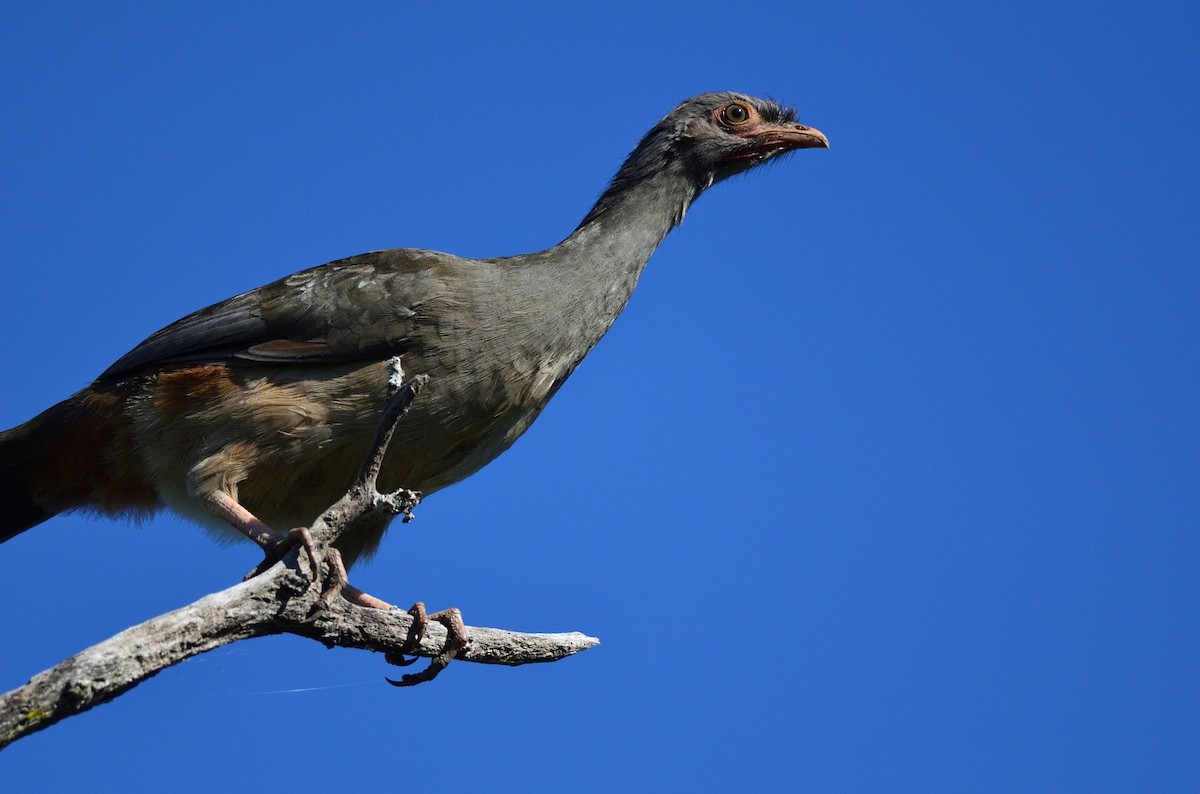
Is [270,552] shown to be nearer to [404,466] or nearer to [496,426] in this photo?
[404,466]

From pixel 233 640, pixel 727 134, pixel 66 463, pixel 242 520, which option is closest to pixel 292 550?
pixel 233 640

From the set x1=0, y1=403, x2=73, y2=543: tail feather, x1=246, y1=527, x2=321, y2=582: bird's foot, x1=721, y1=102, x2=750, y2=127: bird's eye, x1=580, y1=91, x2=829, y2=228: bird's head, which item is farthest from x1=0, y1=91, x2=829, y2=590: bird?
x1=721, y1=102, x2=750, y2=127: bird's eye

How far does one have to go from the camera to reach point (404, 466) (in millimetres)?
6059

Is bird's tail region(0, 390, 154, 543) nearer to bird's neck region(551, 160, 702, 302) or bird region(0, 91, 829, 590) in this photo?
bird region(0, 91, 829, 590)

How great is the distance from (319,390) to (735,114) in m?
3.27

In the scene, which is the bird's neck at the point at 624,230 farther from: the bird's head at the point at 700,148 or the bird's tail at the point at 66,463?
the bird's tail at the point at 66,463

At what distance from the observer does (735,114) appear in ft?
24.7

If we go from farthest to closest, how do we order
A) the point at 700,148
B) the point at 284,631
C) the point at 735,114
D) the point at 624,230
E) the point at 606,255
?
the point at 735,114 < the point at 700,148 < the point at 624,230 < the point at 606,255 < the point at 284,631

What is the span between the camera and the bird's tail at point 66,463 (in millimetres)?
6312

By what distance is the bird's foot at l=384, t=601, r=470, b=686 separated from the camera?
5.25 meters

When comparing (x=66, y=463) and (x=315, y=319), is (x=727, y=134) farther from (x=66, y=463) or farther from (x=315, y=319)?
(x=66, y=463)

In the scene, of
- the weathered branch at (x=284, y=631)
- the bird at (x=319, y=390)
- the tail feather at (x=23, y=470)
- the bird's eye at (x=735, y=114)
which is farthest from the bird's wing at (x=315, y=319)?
the bird's eye at (x=735, y=114)

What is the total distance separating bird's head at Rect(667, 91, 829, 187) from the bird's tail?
11.8 feet

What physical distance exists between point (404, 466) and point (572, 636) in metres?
1.28
